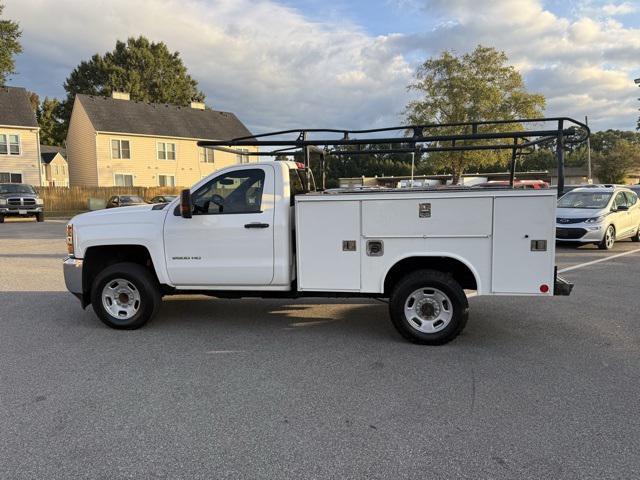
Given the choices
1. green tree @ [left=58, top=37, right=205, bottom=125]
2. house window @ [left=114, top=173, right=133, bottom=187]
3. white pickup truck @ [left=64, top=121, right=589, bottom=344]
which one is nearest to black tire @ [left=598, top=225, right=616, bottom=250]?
white pickup truck @ [left=64, top=121, right=589, bottom=344]

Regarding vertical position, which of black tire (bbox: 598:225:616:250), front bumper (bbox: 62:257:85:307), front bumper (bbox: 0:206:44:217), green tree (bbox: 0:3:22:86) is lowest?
black tire (bbox: 598:225:616:250)

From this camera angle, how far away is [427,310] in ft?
17.8

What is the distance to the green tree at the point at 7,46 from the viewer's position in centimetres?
4331

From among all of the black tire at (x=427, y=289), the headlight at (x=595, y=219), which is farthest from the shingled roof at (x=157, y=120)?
the black tire at (x=427, y=289)

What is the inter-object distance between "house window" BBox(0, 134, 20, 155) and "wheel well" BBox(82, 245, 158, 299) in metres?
35.6

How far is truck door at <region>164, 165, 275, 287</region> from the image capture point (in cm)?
571

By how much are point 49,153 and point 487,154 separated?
2443 inches

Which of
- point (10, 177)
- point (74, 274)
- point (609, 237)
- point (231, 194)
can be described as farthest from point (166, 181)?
point (231, 194)

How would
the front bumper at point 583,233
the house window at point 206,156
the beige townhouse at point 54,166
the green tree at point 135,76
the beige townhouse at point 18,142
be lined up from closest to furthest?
the front bumper at point 583,233, the beige townhouse at point 18,142, the house window at point 206,156, the green tree at point 135,76, the beige townhouse at point 54,166

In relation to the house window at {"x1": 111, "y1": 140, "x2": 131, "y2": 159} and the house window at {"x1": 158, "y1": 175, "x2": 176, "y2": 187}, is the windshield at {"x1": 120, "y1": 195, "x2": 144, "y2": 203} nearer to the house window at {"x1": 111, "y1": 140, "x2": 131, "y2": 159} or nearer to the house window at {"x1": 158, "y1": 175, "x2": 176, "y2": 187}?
the house window at {"x1": 111, "y1": 140, "x2": 131, "y2": 159}

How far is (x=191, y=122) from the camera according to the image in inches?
1753

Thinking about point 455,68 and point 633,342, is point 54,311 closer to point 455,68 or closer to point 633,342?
point 633,342

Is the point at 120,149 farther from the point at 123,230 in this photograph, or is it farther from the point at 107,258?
the point at 123,230

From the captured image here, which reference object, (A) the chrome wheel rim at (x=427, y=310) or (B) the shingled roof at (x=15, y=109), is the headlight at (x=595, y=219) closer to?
(A) the chrome wheel rim at (x=427, y=310)
